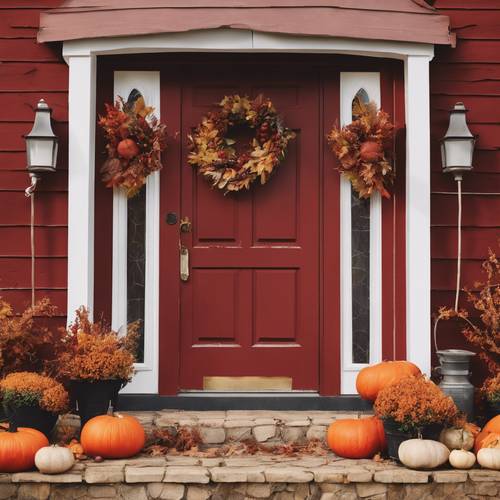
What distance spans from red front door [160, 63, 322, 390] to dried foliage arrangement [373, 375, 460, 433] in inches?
40.8

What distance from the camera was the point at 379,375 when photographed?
5.04 metres

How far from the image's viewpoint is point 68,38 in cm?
537

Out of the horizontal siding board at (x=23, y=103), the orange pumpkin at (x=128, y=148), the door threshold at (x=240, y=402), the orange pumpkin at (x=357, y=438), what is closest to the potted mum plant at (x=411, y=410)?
the orange pumpkin at (x=357, y=438)

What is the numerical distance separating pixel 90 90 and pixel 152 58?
51 centimetres

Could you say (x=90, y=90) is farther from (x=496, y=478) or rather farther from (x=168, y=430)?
(x=496, y=478)

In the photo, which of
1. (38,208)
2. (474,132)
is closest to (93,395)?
(38,208)

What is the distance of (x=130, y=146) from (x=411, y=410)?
2.43 metres

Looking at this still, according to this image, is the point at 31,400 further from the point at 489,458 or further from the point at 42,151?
the point at 489,458

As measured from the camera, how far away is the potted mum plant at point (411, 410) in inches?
179

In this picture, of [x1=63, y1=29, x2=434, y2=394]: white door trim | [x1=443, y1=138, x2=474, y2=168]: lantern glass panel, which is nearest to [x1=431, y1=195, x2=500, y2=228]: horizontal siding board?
[x1=63, y1=29, x2=434, y2=394]: white door trim

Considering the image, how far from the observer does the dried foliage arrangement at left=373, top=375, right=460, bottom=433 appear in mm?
4539

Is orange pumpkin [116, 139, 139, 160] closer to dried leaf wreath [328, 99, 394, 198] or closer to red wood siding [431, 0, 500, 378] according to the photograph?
dried leaf wreath [328, 99, 394, 198]

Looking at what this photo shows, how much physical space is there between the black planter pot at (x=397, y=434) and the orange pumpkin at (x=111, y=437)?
4.61 ft

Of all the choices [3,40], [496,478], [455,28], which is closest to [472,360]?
[496,478]
